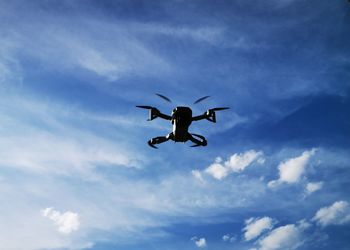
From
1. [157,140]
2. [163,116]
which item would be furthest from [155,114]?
[157,140]

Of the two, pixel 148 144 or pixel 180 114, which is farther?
pixel 148 144

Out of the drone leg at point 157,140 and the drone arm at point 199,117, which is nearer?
the drone arm at point 199,117

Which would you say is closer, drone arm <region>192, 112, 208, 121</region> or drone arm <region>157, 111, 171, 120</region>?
drone arm <region>192, 112, 208, 121</region>

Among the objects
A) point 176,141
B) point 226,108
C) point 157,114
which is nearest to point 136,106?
point 157,114

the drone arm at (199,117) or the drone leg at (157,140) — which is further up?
the drone arm at (199,117)

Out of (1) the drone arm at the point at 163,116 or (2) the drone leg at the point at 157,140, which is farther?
(2) the drone leg at the point at 157,140

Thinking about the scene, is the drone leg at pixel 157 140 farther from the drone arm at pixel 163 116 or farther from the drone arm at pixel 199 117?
the drone arm at pixel 199 117

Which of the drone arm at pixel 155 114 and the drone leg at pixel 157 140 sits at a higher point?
the drone arm at pixel 155 114

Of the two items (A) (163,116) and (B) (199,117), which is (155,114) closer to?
(A) (163,116)

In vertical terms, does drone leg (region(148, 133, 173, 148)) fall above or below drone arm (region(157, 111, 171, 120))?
below

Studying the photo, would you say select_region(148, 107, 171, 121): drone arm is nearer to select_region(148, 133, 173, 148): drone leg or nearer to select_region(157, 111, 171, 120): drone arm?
select_region(157, 111, 171, 120): drone arm

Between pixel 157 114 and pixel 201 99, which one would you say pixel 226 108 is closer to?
pixel 201 99
